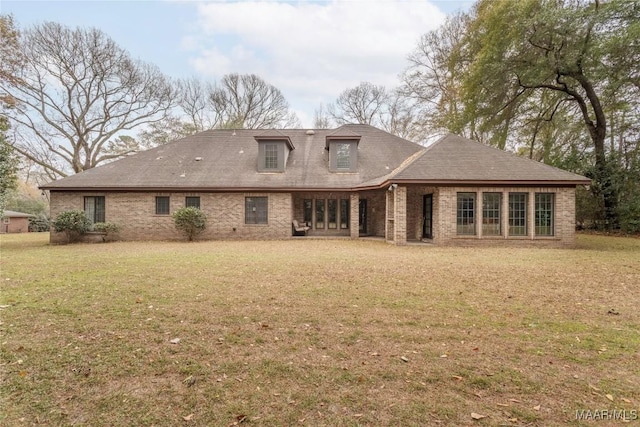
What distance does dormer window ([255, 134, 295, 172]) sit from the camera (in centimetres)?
1634

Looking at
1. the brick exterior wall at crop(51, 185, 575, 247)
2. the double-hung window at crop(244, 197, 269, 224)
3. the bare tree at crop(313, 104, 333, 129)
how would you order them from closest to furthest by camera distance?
the brick exterior wall at crop(51, 185, 575, 247)
the double-hung window at crop(244, 197, 269, 224)
the bare tree at crop(313, 104, 333, 129)

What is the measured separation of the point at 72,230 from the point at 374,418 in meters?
16.2

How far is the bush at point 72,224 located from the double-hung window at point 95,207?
0.83 metres

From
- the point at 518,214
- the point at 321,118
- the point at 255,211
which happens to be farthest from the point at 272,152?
the point at 321,118

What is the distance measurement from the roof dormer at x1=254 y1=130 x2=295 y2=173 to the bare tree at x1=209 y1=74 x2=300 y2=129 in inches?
584

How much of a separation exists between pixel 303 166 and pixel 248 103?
56.5ft

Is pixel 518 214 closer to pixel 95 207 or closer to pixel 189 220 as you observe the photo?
pixel 189 220

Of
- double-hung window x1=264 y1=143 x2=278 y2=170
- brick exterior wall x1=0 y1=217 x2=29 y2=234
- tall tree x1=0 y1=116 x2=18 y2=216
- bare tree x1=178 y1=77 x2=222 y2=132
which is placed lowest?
brick exterior wall x1=0 y1=217 x2=29 y2=234

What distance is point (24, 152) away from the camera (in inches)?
898

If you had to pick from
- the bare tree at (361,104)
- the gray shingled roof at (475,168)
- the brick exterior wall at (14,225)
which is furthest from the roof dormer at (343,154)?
the brick exterior wall at (14,225)

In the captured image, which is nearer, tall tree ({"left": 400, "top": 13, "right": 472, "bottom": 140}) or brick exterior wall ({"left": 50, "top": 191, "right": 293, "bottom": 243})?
brick exterior wall ({"left": 50, "top": 191, "right": 293, "bottom": 243})

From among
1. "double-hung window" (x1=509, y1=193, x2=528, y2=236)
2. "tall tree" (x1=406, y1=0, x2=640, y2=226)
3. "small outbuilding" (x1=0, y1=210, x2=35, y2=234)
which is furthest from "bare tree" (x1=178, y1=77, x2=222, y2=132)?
"double-hung window" (x1=509, y1=193, x2=528, y2=236)

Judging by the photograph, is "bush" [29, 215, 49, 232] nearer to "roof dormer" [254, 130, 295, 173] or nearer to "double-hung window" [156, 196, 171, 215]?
"double-hung window" [156, 196, 171, 215]

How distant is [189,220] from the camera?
46.2 feet
